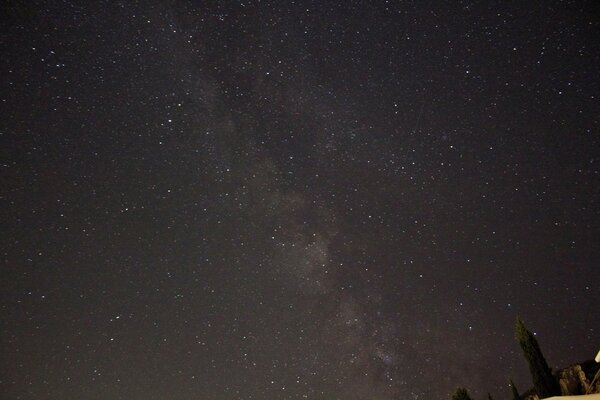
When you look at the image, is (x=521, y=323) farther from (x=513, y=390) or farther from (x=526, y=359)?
(x=513, y=390)

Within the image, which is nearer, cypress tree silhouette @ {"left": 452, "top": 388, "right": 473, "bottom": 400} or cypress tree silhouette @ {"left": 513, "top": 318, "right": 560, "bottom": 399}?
cypress tree silhouette @ {"left": 513, "top": 318, "right": 560, "bottom": 399}

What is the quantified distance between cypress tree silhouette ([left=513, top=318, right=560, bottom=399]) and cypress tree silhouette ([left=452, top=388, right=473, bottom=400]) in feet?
10.7

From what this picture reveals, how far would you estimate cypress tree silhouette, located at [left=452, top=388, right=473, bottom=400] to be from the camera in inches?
726

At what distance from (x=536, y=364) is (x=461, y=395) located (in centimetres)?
393

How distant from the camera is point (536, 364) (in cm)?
1817

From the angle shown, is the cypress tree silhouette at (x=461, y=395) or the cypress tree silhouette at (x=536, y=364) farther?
the cypress tree silhouette at (x=461, y=395)

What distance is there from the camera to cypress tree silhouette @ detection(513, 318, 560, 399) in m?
17.8

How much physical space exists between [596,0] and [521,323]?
15.3 m

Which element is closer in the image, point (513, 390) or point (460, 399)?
point (460, 399)

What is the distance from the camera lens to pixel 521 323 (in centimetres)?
1895

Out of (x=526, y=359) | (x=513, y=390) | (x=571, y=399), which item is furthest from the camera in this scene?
(x=513, y=390)

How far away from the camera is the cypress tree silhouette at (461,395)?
18.4 meters

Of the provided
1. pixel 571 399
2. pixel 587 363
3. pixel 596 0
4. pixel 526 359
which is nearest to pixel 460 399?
pixel 526 359

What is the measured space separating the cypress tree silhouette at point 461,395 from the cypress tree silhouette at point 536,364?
3.25m
